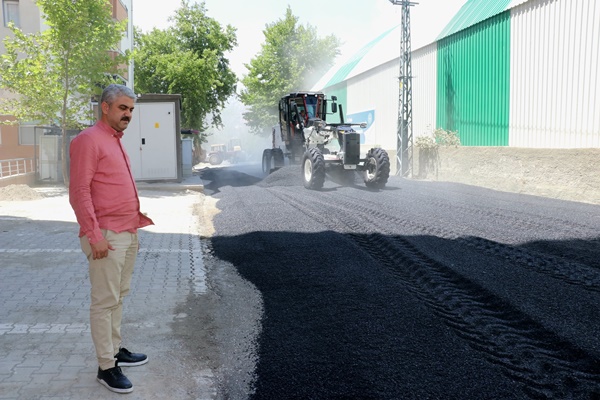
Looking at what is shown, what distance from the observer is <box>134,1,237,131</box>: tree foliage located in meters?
37.4

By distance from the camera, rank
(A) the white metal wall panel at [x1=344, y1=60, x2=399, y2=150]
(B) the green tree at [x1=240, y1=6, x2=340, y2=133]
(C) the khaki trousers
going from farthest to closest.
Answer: (B) the green tree at [x1=240, y1=6, x2=340, y2=133], (A) the white metal wall panel at [x1=344, y1=60, x2=399, y2=150], (C) the khaki trousers

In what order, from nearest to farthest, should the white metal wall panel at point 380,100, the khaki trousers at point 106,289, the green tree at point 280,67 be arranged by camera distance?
the khaki trousers at point 106,289 < the white metal wall panel at point 380,100 < the green tree at point 280,67

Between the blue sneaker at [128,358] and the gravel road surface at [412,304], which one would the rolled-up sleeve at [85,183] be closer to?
the blue sneaker at [128,358]

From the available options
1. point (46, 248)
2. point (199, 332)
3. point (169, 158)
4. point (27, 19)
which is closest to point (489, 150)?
point (169, 158)

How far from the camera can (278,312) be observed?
5.39 m

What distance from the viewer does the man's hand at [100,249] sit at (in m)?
3.45

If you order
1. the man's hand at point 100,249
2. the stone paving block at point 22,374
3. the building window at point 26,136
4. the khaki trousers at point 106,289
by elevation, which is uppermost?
the building window at point 26,136

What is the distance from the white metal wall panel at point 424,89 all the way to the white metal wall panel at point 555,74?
226 inches

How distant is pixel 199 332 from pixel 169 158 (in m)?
14.9

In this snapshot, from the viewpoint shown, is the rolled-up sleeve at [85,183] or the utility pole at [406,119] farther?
the utility pole at [406,119]

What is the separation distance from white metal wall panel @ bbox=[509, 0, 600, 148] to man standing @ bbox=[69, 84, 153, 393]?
13.3 metres

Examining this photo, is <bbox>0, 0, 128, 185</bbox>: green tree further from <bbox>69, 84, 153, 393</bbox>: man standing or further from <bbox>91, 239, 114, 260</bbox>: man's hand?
<bbox>91, 239, 114, 260</bbox>: man's hand

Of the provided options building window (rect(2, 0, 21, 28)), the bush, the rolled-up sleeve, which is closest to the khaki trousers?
the rolled-up sleeve

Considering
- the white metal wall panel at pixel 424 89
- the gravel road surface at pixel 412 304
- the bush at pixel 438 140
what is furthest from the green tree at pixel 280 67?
the gravel road surface at pixel 412 304
